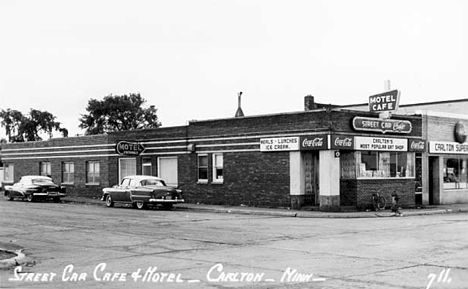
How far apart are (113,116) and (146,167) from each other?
4902 centimetres

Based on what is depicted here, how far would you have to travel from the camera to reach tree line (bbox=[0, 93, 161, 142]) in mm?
87312

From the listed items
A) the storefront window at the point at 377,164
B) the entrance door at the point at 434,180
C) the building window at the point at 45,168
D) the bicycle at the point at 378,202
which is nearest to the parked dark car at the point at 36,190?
the building window at the point at 45,168

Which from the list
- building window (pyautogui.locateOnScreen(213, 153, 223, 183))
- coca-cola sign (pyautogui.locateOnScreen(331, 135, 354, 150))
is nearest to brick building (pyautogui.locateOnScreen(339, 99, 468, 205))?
coca-cola sign (pyautogui.locateOnScreen(331, 135, 354, 150))

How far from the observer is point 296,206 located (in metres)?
31.5

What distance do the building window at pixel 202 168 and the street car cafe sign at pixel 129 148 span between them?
16.0ft

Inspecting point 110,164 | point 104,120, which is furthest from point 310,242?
point 104,120

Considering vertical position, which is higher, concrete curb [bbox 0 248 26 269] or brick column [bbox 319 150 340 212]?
brick column [bbox 319 150 340 212]

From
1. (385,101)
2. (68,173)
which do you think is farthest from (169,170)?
(385,101)

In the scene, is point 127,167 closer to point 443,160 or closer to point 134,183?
point 134,183

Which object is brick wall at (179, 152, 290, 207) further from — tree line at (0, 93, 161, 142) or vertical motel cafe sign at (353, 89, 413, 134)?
tree line at (0, 93, 161, 142)

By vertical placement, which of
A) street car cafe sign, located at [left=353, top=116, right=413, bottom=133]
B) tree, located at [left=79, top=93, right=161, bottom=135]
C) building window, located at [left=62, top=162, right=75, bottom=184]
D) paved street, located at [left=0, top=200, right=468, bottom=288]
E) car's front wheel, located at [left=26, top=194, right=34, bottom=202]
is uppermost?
tree, located at [left=79, top=93, right=161, bottom=135]

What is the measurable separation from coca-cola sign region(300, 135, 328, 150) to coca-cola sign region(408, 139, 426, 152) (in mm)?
6160

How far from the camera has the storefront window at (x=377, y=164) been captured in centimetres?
Answer: 3133

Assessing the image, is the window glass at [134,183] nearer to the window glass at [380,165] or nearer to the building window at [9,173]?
the window glass at [380,165]
